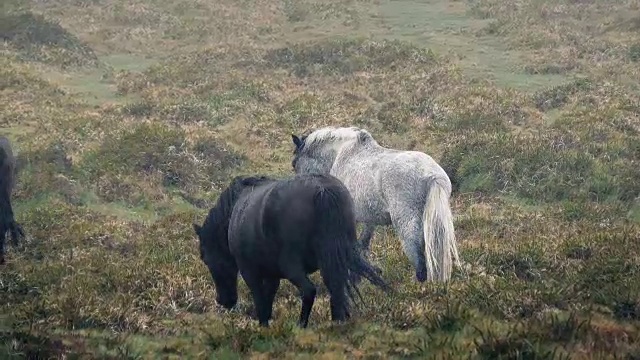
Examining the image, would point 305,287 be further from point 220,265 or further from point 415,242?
point 415,242

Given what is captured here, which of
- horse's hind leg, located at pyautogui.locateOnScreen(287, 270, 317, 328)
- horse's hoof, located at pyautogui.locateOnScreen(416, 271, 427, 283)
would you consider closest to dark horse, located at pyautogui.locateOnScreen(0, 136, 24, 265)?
horse's hind leg, located at pyautogui.locateOnScreen(287, 270, 317, 328)

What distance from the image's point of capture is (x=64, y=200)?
1505 cm

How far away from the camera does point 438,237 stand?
9.24m

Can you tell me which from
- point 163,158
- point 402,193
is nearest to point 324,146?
point 402,193

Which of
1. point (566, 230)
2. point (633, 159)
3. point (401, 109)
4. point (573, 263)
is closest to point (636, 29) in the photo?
point (401, 109)

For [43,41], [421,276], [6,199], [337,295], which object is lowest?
[421,276]

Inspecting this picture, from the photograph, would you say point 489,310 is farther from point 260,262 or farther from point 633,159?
point 633,159

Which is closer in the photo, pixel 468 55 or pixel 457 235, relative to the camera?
pixel 457 235

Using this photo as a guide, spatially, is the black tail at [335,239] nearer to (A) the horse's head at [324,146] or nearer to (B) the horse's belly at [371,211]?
(B) the horse's belly at [371,211]

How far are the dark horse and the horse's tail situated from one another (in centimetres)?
681

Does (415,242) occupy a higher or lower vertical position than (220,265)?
lower

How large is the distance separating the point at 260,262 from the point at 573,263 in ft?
15.0

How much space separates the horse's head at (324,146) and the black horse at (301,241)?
370 cm

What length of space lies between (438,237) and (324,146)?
2967 millimetres
